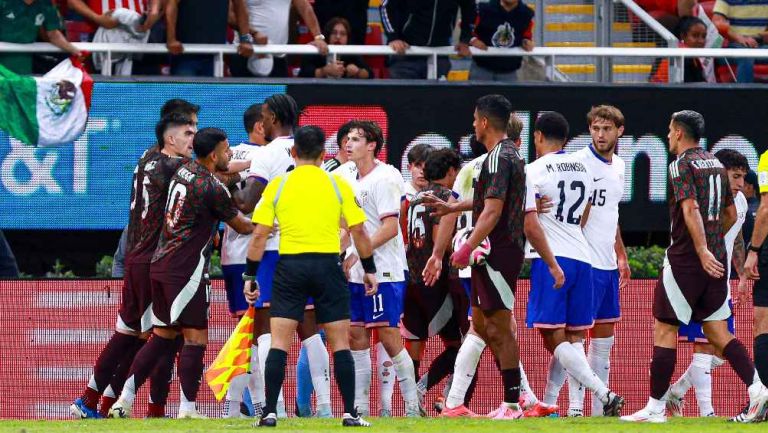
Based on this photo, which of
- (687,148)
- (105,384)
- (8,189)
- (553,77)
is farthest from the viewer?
(553,77)

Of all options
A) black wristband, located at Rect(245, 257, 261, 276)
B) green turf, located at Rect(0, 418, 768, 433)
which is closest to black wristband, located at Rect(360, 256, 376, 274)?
black wristband, located at Rect(245, 257, 261, 276)

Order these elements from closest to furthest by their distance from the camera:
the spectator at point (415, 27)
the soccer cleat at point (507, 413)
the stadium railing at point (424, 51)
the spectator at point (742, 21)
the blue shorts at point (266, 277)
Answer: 1. the soccer cleat at point (507, 413)
2. the blue shorts at point (266, 277)
3. the stadium railing at point (424, 51)
4. the spectator at point (415, 27)
5. the spectator at point (742, 21)

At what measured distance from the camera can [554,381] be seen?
494 inches

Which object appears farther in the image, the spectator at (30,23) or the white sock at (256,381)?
the spectator at (30,23)

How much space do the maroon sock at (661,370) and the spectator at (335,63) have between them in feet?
18.6

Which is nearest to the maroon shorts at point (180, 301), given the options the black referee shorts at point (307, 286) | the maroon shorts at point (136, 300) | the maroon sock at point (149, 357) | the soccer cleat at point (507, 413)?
the maroon sock at point (149, 357)

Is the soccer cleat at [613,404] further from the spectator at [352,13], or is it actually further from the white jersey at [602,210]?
the spectator at [352,13]

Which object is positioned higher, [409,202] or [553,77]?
[553,77]

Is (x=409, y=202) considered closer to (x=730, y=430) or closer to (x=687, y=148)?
(x=687, y=148)

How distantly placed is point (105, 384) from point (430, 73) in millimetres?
5300

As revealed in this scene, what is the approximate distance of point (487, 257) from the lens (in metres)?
11.3

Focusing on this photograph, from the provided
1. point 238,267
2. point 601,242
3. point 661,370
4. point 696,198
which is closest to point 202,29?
point 238,267

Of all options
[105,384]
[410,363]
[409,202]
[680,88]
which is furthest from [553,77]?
[105,384]

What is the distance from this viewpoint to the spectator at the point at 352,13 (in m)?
16.5
